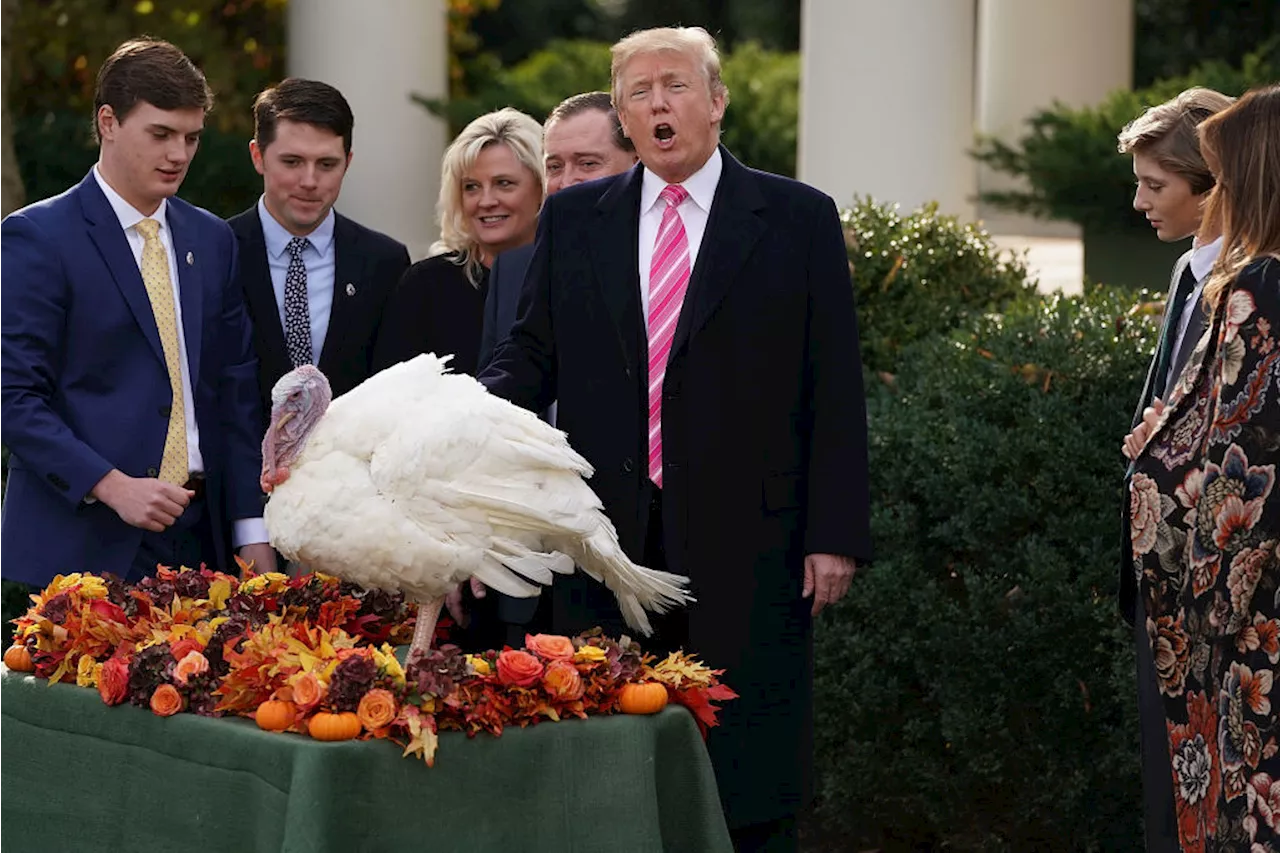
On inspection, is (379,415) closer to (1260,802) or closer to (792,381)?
(792,381)

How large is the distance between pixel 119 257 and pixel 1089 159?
6.16m

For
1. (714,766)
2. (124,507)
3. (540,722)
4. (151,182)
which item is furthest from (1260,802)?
(151,182)

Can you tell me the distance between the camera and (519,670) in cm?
381

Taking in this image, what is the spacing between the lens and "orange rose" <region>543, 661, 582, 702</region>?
12.6 feet

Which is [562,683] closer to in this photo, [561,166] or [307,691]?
[307,691]

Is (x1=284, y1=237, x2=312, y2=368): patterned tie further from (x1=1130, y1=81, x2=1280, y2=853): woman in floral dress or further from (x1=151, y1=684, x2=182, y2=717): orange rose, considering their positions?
(x1=1130, y1=81, x2=1280, y2=853): woman in floral dress

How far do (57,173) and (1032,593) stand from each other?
8.02m

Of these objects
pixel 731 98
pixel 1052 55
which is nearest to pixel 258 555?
pixel 731 98

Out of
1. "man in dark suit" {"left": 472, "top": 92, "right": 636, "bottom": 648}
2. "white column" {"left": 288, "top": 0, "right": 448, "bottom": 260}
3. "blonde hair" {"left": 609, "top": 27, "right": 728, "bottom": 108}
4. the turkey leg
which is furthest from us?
"white column" {"left": 288, "top": 0, "right": 448, "bottom": 260}

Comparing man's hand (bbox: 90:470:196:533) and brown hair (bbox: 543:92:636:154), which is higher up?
brown hair (bbox: 543:92:636:154)

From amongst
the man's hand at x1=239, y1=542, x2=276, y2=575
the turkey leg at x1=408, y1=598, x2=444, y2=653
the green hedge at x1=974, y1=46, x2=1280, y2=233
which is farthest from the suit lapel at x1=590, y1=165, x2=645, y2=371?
the green hedge at x1=974, y1=46, x2=1280, y2=233

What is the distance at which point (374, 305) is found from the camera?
18.9 ft

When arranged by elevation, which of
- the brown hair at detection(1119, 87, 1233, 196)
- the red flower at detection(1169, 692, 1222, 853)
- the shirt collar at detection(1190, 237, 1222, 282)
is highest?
the brown hair at detection(1119, 87, 1233, 196)

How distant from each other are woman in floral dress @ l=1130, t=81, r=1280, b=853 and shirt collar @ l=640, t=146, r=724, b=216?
1123 millimetres
